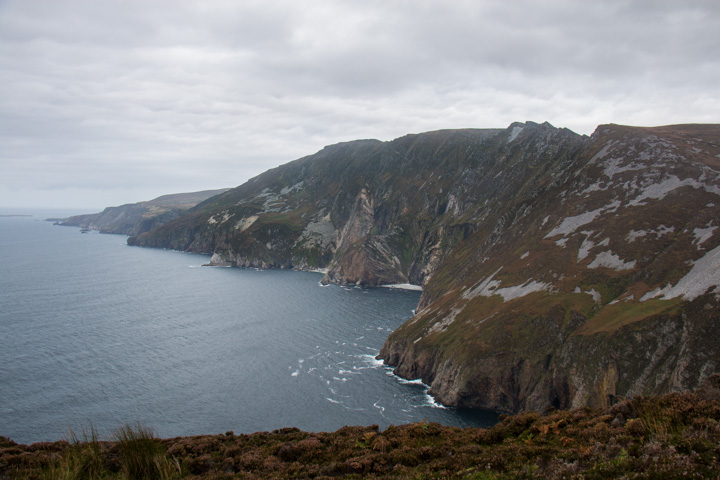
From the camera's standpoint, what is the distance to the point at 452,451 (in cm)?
2789

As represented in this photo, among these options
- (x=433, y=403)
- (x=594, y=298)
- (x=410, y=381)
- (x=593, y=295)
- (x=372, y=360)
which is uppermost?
(x=593, y=295)

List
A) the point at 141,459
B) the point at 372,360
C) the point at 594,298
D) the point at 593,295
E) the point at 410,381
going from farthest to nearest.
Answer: the point at 372,360
the point at 410,381
the point at 593,295
the point at 594,298
the point at 141,459

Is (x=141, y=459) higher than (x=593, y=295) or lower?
lower

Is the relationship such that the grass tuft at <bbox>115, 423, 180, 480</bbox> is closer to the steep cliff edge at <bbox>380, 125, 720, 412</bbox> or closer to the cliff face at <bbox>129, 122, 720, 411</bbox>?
the cliff face at <bbox>129, 122, 720, 411</bbox>

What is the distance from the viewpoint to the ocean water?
252 ft

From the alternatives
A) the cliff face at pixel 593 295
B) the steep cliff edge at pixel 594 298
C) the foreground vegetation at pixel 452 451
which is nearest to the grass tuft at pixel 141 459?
the foreground vegetation at pixel 452 451

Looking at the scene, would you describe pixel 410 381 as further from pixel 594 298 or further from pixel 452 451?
pixel 452 451

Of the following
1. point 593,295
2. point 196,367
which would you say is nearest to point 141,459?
point 196,367

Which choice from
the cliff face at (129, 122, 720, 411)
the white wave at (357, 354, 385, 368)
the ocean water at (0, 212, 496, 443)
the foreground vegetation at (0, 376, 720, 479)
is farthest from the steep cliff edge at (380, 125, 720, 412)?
the foreground vegetation at (0, 376, 720, 479)

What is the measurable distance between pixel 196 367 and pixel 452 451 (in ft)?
290

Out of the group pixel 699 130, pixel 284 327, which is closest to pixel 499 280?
pixel 284 327

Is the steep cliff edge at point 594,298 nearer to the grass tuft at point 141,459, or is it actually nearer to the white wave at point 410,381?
the white wave at point 410,381

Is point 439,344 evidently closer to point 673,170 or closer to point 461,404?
point 461,404

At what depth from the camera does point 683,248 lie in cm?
8619
